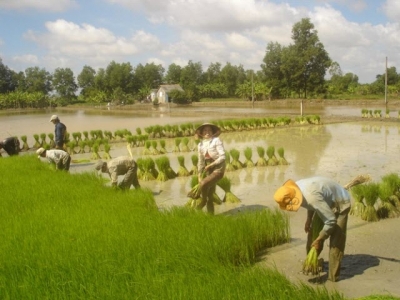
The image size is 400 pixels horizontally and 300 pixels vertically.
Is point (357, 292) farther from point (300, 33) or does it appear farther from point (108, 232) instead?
point (300, 33)

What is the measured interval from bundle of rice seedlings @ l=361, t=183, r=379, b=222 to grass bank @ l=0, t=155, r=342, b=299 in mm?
1496

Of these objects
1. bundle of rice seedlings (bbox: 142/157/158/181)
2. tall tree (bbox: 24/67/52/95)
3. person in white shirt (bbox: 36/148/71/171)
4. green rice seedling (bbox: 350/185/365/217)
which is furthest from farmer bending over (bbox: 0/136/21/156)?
tall tree (bbox: 24/67/52/95)

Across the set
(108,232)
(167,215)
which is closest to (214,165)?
(167,215)

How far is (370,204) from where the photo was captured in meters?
6.23

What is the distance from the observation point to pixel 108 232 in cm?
472

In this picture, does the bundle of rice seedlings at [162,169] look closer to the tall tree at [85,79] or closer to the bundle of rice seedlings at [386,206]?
the bundle of rice seedlings at [386,206]

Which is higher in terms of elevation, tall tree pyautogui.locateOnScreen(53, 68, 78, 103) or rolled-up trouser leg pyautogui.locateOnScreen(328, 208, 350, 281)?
tall tree pyautogui.locateOnScreen(53, 68, 78, 103)

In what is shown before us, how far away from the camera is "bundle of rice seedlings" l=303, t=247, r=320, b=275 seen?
4031 millimetres

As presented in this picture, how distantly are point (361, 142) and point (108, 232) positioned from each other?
40.8 feet

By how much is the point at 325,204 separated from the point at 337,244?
1.53ft

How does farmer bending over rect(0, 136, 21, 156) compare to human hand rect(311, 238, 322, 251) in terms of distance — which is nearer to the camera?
human hand rect(311, 238, 322, 251)

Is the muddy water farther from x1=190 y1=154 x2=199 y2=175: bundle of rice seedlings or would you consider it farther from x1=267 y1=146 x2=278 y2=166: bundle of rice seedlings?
x1=190 y1=154 x2=199 y2=175: bundle of rice seedlings

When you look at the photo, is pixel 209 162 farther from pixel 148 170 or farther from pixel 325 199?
pixel 148 170

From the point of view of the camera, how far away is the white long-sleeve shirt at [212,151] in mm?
6141
